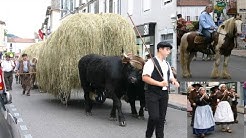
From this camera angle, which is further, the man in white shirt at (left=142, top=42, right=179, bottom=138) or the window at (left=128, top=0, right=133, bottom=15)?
the window at (left=128, top=0, right=133, bottom=15)

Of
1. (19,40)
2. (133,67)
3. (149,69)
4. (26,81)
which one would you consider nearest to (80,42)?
(133,67)

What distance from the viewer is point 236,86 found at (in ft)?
11.2

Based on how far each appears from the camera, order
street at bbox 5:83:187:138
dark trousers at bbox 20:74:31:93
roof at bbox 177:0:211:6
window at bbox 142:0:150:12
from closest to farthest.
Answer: roof at bbox 177:0:211:6, street at bbox 5:83:187:138, dark trousers at bbox 20:74:31:93, window at bbox 142:0:150:12

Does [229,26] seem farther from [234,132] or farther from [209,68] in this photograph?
[234,132]

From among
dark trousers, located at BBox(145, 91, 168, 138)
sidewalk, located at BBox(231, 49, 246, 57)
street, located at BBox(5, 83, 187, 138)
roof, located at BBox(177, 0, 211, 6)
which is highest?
roof, located at BBox(177, 0, 211, 6)

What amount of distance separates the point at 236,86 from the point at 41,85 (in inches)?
403

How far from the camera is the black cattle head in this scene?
28.4 feet

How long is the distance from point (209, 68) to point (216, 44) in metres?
0.18

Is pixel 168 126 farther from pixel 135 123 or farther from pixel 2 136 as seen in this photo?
pixel 2 136

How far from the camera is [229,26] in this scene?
310 cm

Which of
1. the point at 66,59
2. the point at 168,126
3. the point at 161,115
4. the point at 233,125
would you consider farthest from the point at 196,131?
the point at 66,59

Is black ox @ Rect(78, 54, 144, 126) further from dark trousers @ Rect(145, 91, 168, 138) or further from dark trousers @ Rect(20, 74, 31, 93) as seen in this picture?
dark trousers @ Rect(20, 74, 31, 93)

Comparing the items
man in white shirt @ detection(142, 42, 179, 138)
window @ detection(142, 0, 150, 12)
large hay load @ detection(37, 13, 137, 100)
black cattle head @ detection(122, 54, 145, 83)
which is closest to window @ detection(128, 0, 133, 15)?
window @ detection(142, 0, 150, 12)

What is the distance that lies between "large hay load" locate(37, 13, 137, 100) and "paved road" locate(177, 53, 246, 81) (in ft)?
26.0
